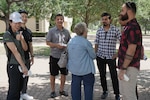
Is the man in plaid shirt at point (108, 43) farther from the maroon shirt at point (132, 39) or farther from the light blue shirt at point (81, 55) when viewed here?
the maroon shirt at point (132, 39)

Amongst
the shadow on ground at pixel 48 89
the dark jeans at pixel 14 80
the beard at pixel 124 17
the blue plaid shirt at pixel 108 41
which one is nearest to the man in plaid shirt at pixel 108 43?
the blue plaid shirt at pixel 108 41

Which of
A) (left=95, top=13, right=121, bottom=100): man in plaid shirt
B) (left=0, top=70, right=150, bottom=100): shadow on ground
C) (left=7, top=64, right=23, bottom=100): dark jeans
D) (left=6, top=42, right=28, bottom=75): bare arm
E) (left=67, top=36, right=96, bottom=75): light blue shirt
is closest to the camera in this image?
(left=6, top=42, right=28, bottom=75): bare arm

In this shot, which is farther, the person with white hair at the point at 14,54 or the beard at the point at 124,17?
the person with white hair at the point at 14,54

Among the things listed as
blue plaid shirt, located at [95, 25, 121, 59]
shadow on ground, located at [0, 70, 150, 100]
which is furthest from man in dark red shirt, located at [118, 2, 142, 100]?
shadow on ground, located at [0, 70, 150, 100]

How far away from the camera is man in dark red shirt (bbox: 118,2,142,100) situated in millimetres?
4320

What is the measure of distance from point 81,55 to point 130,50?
1.26 metres

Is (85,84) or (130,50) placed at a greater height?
(130,50)

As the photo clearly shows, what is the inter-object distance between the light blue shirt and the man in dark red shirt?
950mm

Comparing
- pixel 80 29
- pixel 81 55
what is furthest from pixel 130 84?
pixel 80 29

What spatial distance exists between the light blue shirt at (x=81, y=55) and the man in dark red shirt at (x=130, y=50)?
3.12 ft

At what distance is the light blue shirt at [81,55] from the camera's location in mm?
5336

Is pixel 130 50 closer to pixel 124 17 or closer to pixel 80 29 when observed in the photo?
pixel 124 17

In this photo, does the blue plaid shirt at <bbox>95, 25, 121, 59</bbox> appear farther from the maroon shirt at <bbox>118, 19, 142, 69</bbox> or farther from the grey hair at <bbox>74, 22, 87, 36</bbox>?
the maroon shirt at <bbox>118, 19, 142, 69</bbox>

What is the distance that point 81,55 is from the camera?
536 cm
